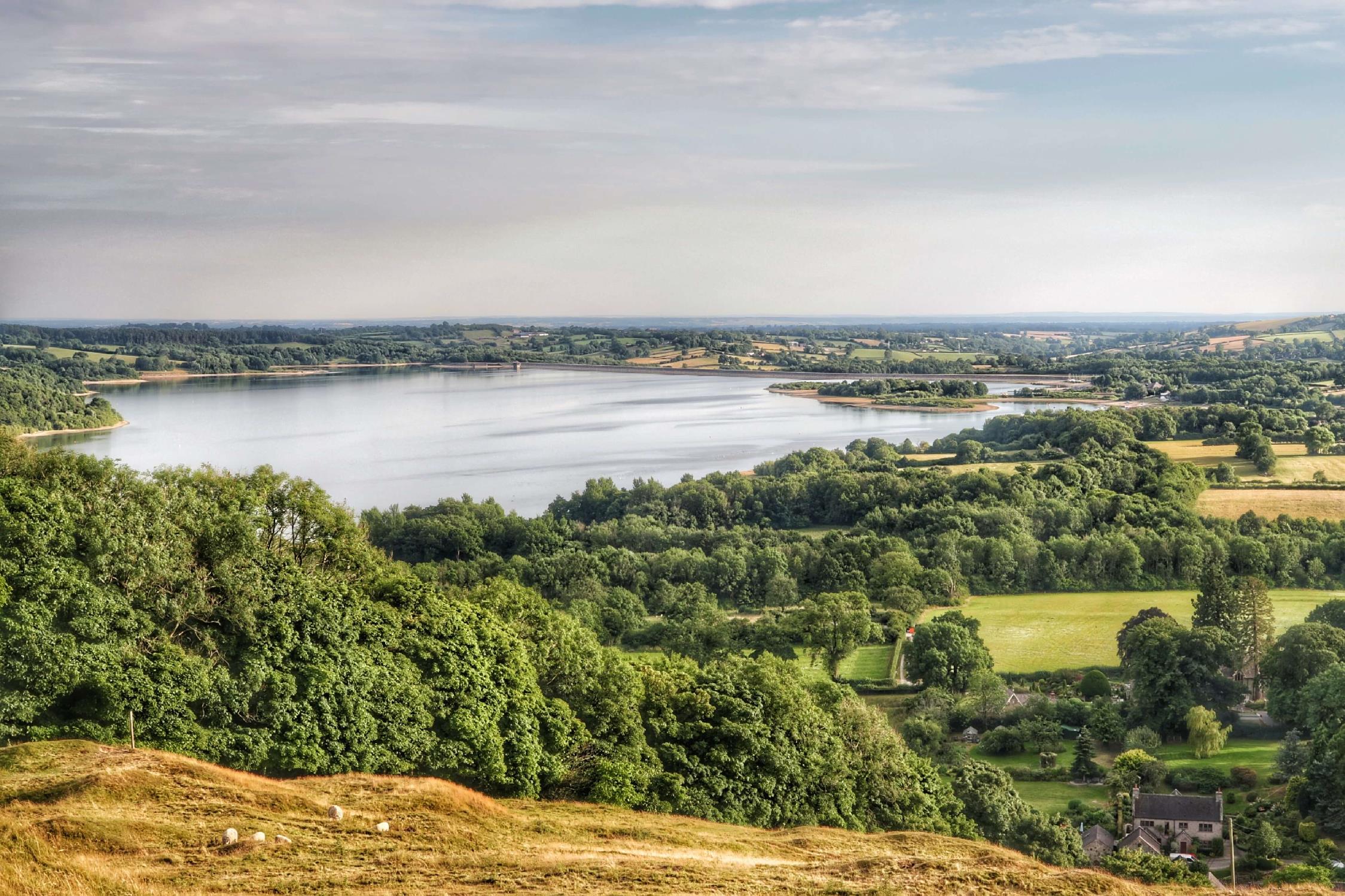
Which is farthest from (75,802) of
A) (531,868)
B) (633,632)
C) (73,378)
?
(73,378)

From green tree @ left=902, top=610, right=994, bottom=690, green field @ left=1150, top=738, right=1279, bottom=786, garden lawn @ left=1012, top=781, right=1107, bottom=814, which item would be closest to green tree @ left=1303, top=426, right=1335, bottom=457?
green tree @ left=902, top=610, right=994, bottom=690

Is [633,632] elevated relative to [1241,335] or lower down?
lower down

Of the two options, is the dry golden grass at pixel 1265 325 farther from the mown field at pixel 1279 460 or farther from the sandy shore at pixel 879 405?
the mown field at pixel 1279 460

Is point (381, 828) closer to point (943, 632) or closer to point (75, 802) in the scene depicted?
point (75, 802)

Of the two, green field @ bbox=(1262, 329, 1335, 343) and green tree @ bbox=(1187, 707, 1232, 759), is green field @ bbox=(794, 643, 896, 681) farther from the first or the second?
green field @ bbox=(1262, 329, 1335, 343)

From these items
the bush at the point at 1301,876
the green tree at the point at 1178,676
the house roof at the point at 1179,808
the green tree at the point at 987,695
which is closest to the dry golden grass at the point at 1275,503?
the green tree at the point at 1178,676

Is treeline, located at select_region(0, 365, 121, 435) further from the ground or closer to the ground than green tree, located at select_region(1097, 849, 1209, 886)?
further from the ground
